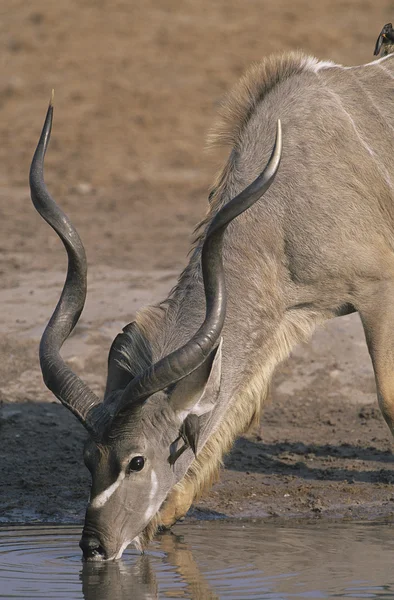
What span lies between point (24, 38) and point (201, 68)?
2.44m

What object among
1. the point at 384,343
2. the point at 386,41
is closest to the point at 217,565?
the point at 384,343

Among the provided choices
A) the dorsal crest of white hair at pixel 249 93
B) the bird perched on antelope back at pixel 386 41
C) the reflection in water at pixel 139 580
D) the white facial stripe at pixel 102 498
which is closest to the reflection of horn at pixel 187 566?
the reflection in water at pixel 139 580

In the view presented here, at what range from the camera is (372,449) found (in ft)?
23.4

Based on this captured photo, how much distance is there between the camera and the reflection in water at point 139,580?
15.5 ft

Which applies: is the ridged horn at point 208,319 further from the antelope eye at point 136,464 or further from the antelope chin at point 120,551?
the antelope chin at point 120,551

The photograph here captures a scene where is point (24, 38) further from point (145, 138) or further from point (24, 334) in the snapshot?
point (24, 334)

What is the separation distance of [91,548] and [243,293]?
133 centimetres

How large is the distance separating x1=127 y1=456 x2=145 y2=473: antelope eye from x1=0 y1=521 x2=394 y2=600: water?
0.39m

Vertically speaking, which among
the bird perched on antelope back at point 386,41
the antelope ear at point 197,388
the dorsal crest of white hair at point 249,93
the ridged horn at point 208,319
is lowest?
the antelope ear at point 197,388

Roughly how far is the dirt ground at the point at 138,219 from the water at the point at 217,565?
38cm

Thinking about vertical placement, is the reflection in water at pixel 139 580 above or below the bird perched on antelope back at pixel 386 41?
below

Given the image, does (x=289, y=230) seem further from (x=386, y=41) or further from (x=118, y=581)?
(x=118, y=581)

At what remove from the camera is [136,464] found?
5016 mm

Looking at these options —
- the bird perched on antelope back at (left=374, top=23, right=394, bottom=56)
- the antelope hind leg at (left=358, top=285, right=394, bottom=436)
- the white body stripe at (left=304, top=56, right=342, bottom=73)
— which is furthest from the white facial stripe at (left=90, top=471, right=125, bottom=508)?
the bird perched on antelope back at (left=374, top=23, right=394, bottom=56)
